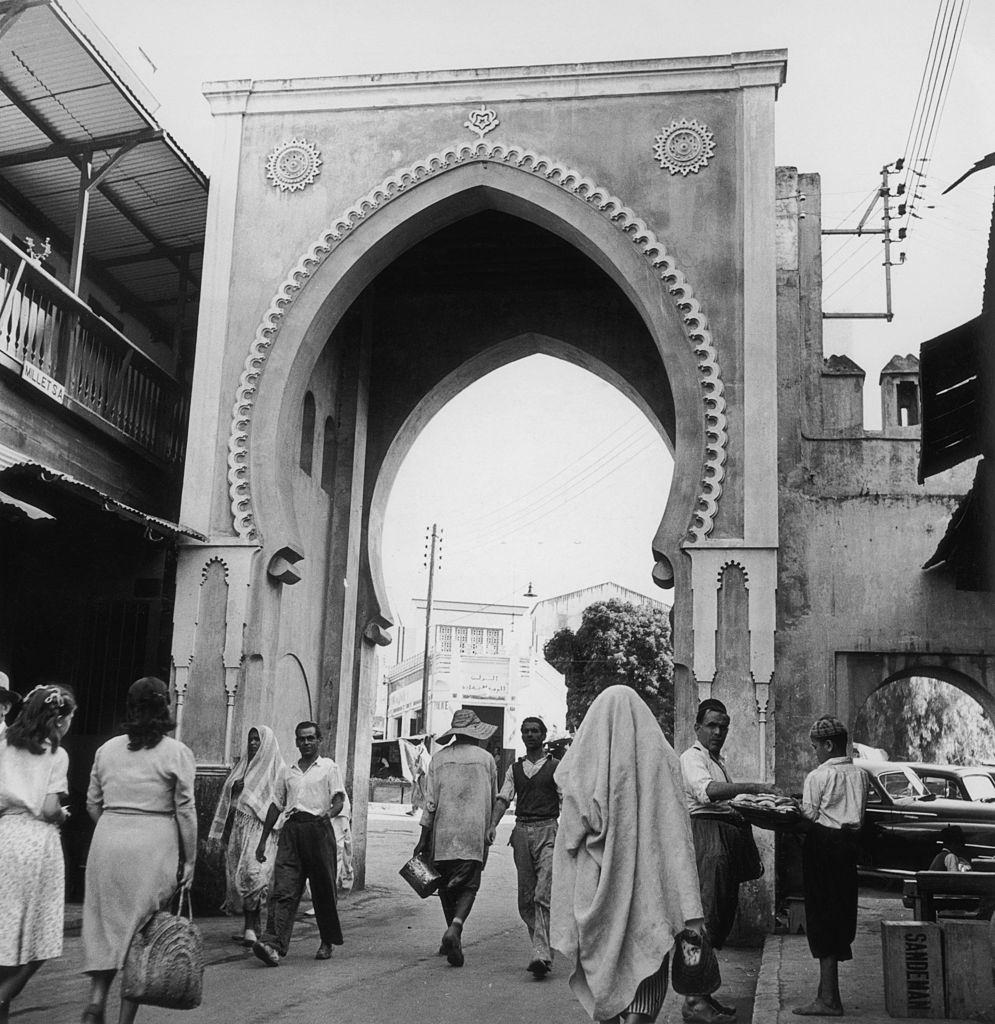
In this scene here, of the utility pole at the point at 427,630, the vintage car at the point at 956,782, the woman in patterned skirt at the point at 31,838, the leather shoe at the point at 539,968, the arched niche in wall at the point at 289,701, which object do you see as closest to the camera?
A: the woman in patterned skirt at the point at 31,838

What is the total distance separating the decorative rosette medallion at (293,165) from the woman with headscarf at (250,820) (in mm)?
5341

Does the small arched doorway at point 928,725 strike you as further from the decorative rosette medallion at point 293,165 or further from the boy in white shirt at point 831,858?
the boy in white shirt at point 831,858

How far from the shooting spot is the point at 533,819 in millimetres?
8516

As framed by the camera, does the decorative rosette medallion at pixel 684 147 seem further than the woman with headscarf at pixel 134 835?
Yes

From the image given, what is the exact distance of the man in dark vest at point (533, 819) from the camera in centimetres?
833

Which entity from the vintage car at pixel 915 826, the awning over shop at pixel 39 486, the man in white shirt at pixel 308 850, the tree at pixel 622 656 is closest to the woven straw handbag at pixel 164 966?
the man in white shirt at pixel 308 850

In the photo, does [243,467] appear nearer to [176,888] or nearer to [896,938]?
[176,888]

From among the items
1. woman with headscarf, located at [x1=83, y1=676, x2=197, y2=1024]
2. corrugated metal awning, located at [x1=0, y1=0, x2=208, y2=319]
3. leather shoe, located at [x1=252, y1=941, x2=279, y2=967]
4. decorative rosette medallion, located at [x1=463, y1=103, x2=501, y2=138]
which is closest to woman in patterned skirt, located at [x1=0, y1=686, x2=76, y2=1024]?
woman with headscarf, located at [x1=83, y1=676, x2=197, y2=1024]

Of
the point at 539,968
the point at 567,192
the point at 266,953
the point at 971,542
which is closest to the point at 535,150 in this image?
the point at 567,192

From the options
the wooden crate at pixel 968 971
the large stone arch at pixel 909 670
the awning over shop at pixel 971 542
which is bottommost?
the wooden crate at pixel 968 971

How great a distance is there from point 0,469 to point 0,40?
355 centimetres

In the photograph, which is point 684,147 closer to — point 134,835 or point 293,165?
point 293,165

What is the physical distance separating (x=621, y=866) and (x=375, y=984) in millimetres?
3033

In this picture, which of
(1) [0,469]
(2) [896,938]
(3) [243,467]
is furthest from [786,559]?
(1) [0,469]
